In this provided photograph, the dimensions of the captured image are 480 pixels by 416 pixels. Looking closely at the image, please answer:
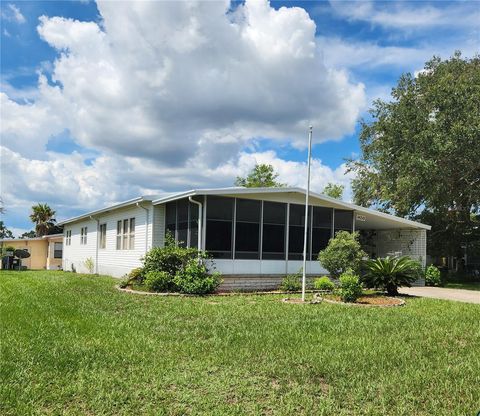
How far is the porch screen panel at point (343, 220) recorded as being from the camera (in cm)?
1725

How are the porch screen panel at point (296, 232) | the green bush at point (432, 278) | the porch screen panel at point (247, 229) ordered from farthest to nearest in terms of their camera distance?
the green bush at point (432, 278) < the porch screen panel at point (296, 232) < the porch screen panel at point (247, 229)

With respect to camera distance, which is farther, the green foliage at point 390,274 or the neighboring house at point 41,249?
the neighboring house at point 41,249

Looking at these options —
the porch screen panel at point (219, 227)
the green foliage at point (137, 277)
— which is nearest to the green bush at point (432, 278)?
the porch screen panel at point (219, 227)

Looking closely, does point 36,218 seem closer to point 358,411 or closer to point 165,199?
point 165,199

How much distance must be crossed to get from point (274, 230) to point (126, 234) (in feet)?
21.4

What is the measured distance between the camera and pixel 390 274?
13.7 metres

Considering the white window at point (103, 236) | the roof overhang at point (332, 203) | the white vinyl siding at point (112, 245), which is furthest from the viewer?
the white window at point (103, 236)

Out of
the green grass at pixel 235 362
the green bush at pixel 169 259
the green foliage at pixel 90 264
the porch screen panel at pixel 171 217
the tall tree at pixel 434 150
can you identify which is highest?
the tall tree at pixel 434 150

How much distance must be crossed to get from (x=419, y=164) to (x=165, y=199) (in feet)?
35.2

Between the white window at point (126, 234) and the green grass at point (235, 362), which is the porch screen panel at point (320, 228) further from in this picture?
the green grass at point (235, 362)

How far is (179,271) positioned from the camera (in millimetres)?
13602

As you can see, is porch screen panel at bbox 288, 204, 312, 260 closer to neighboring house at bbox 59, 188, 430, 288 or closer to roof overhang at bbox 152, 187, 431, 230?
neighboring house at bbox 59, 188, 430, 288

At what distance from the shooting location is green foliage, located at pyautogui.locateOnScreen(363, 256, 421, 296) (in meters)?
13.8

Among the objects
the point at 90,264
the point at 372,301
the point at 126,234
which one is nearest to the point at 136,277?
the point at 126,234
